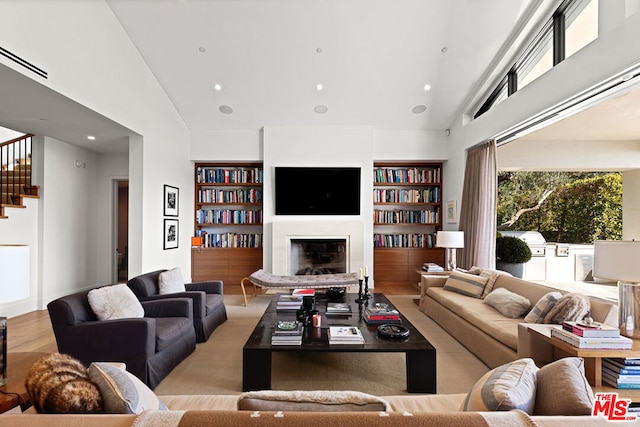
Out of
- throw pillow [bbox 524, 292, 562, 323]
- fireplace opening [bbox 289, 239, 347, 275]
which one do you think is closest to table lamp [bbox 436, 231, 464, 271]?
fireplace opening [bbox 289, 239, 347, 275]

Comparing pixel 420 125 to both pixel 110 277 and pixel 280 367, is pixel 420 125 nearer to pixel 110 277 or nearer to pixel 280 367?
pixel 280 367

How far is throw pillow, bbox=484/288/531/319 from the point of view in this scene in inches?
122

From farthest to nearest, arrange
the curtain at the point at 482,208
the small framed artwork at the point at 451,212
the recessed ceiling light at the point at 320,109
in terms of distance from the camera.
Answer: the small framed artwork at the point at 451,212, the recessed ceiling light at the point at 320,109, the curtain at the point at 482,208

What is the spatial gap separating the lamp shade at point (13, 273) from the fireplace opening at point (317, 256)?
4.76m

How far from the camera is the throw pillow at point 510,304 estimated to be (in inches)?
122

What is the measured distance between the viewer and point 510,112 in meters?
4.45

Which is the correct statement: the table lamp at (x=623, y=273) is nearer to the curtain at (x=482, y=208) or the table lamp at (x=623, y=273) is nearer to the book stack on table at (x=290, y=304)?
the book stack on table at (x=290, y=304)

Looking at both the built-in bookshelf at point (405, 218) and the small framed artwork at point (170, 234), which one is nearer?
the small framed artwork at point (170, 234)

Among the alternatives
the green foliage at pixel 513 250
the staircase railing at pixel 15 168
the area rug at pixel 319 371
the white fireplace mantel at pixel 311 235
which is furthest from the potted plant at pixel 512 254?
the staircase railing at pixel 15 168

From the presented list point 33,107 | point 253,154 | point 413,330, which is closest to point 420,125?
point 253,154

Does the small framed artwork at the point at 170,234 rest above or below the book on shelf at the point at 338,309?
above

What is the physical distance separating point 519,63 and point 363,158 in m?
2.73

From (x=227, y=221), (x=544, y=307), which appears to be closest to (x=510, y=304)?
(x=544, y=307)

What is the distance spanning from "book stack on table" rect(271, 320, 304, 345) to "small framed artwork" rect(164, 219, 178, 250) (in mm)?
3598
